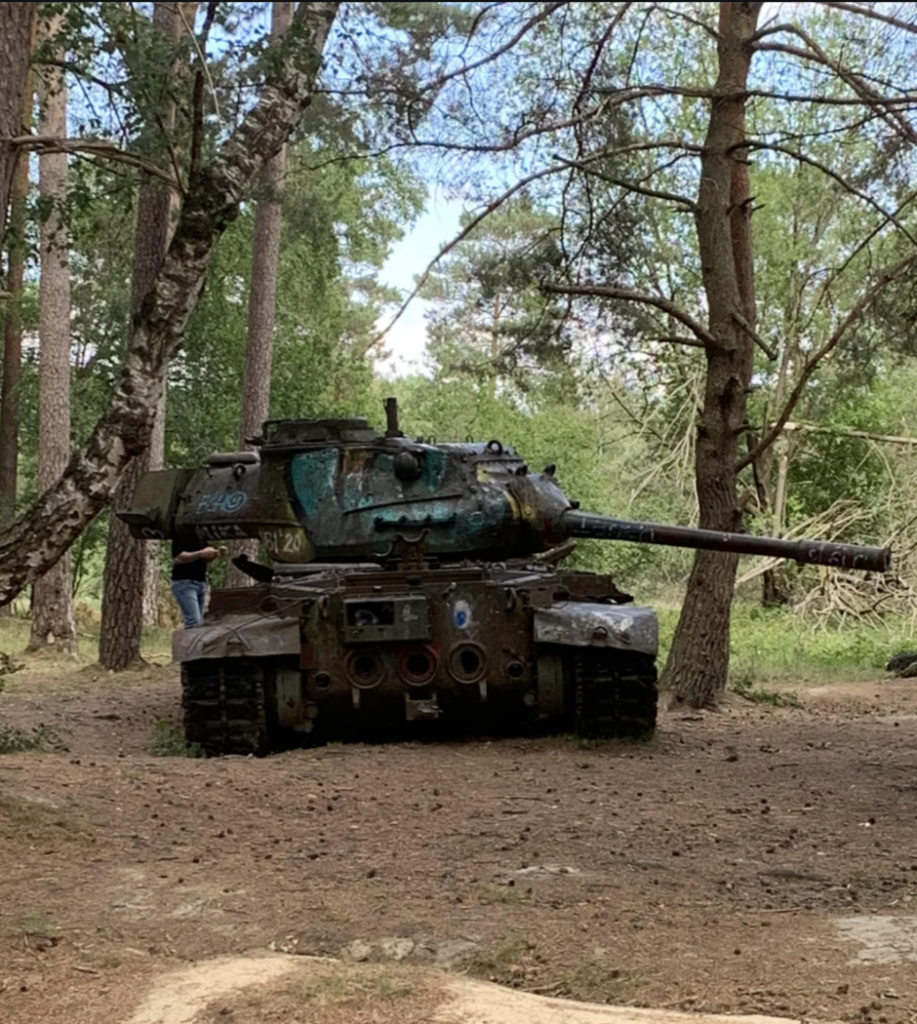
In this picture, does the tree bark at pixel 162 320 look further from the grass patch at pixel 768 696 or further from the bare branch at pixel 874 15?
the grass patch at pixel 768 696

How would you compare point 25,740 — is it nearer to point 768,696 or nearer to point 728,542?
point 728,542

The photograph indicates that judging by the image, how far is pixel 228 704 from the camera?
823cm

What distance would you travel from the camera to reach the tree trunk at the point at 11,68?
4.94 m

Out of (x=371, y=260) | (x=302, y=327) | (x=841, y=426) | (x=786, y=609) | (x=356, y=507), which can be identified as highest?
(x=371, y=260)

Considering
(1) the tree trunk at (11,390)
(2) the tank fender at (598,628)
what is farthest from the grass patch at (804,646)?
(1) the tree trunk at (11,390)

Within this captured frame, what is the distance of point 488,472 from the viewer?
30.9 feet

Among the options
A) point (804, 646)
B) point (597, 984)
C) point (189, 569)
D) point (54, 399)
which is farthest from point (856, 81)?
point (54, 399)

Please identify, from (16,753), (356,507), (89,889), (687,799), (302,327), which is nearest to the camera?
(89,889)

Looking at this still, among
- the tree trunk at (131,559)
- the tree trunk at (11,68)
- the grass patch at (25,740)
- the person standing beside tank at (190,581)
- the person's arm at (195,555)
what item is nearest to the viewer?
the tree trunk at (11,68)

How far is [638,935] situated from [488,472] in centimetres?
547

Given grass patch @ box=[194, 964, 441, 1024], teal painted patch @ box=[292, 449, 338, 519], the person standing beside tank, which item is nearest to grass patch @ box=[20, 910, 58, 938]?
grass patch @ box=[194, 964, 441, 1024]

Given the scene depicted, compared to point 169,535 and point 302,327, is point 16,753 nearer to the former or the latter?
point 169,535

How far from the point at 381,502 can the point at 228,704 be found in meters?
1.82

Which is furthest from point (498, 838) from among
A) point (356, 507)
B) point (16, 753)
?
point (356, 507)
